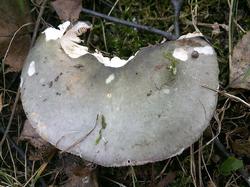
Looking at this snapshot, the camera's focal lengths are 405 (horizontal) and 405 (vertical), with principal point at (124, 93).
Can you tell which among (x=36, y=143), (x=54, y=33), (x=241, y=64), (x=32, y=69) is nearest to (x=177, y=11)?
(x=241, y=64)

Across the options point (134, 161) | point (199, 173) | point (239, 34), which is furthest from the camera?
point (239, 34)

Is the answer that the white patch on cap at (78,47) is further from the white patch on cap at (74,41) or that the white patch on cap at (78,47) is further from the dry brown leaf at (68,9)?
the dry brown leaf at (68,9)

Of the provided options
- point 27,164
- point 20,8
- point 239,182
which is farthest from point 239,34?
point 27,164

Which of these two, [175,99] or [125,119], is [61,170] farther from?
[175,99]

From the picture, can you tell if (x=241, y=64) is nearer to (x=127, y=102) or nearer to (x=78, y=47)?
(x=127, y=102)

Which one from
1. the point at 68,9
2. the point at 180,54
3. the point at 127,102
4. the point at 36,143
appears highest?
the point at 68,9
